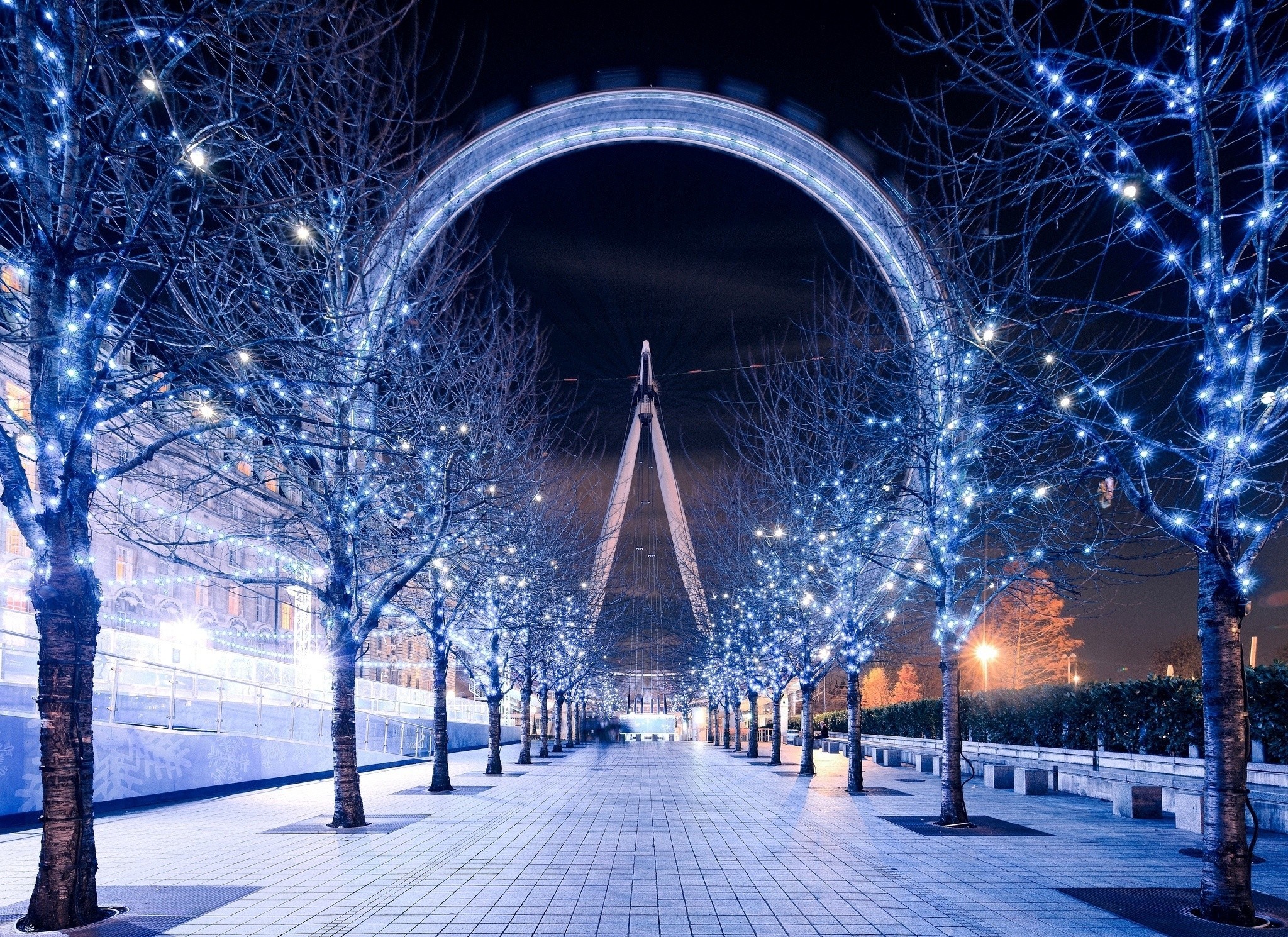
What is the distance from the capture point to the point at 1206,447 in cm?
935

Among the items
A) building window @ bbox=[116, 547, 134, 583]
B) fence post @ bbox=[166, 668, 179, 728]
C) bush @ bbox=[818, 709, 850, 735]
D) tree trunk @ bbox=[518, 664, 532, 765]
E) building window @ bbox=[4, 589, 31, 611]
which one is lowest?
bush @ bbox=[818, 709, 850, 735]

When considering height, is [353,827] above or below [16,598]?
below

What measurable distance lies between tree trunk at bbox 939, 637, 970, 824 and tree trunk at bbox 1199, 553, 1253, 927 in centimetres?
614

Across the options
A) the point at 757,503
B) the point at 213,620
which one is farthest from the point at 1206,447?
the point at 213,620

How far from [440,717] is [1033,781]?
1310cm

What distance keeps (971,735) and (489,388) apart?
62.4 ft

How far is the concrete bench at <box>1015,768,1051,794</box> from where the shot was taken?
21.4 metres

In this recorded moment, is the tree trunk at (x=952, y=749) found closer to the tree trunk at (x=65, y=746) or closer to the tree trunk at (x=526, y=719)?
the tree trunk at (x=65, y=746)

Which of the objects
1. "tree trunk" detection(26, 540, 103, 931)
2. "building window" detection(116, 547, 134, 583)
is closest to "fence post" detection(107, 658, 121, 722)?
"tree trunk" detection(26, 540, 103, 931)

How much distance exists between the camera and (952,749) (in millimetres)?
15297

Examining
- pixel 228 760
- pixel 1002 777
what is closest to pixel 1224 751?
pixel 1002 777

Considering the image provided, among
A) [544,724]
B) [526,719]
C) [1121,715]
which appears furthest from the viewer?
[544,724]

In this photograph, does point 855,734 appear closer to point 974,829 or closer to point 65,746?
point 974,829

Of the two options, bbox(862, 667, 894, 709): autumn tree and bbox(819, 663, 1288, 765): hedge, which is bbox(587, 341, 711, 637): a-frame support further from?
bbox(862, 667, 894, 709): autumn tree
